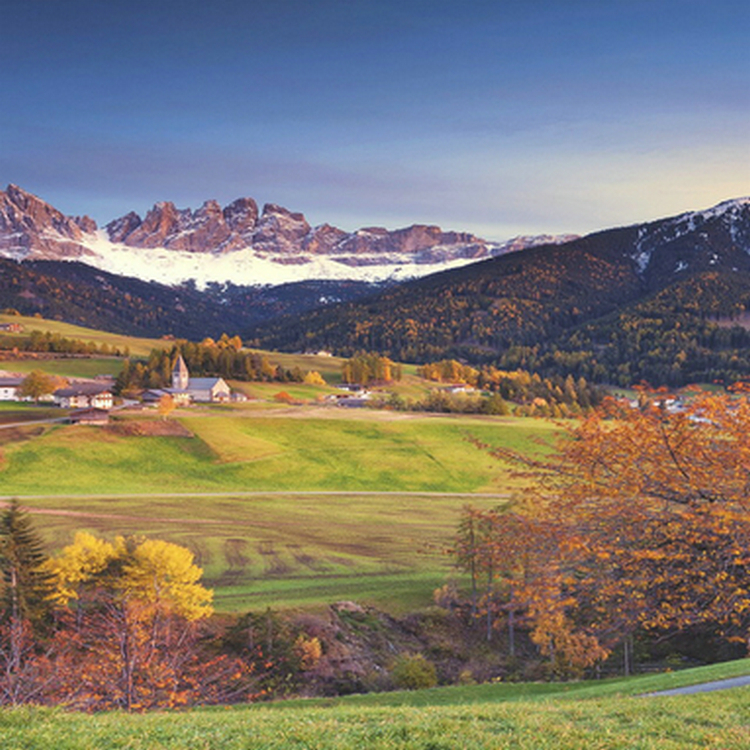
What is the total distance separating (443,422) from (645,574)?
108m

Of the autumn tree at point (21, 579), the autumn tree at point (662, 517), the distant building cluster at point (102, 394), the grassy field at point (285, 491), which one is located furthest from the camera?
the distant building cluster at point (102, 394)

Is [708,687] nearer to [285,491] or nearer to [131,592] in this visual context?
[131,592]

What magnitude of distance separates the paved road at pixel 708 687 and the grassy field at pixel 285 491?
1283 inches

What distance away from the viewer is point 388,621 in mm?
48656

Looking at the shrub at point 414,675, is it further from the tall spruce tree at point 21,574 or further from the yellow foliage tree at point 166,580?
the tall spruce tree at point 21,574

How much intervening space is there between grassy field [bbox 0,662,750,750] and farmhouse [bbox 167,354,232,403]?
13417 centimetres

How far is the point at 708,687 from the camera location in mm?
18781

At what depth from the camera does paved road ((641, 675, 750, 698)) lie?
18.4 m

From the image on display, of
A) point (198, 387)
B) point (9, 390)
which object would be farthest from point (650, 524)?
point (9, 390)

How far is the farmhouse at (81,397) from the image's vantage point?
422 feet

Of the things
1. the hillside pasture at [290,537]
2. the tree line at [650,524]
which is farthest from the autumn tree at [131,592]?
the tree line at [650,524]

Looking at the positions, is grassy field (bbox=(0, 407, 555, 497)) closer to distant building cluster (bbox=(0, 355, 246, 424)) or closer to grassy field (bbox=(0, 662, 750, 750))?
distant building cluster (bbox=(0, 355, 246, 424))

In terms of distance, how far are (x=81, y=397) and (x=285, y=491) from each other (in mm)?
61890

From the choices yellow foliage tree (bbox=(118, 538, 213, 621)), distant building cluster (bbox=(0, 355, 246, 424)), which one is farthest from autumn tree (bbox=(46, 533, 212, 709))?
distant building cluster (bbox=(0, 355, 246, 424))
